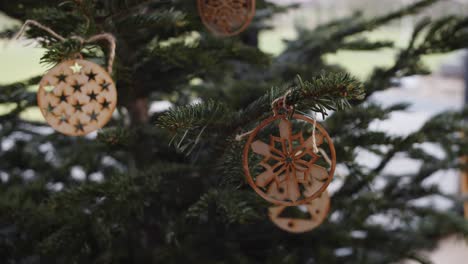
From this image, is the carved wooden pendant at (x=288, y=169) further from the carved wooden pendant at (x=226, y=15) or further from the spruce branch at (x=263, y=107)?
the carved wooden pendant at (x=226, y=15)

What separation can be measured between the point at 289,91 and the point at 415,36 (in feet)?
1.20

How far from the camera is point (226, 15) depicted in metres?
0.67

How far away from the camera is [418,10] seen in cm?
74

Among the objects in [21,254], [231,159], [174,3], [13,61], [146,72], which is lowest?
[21,254]

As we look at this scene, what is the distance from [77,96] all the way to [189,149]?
167mm

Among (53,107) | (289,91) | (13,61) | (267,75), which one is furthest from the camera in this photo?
(13,61)

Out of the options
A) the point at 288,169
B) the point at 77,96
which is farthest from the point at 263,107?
the point at 77,96

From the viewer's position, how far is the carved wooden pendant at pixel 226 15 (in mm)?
642

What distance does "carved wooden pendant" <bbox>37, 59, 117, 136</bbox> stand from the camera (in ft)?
1.58

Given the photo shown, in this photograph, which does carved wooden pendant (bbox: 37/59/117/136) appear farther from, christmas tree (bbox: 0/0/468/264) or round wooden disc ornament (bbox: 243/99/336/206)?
round wooden disc ornament (bbox: 243/99/336/206)

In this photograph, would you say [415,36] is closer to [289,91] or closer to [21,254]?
[289,91]

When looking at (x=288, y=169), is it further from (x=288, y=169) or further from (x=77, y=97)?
(x=77, y=97)

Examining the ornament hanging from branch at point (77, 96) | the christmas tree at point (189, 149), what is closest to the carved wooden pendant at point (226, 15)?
the christmas tree at point (189, 149)

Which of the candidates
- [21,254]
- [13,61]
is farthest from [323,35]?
[13,61]
